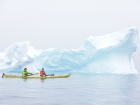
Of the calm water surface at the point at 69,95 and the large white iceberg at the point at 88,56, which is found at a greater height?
the large white iceberg at the point at 88,56

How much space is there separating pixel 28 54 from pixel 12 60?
3073 millimetres

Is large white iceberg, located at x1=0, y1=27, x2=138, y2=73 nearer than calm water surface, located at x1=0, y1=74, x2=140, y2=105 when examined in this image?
No

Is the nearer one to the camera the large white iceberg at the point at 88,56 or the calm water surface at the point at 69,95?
the calm water surface at the point at 69,95

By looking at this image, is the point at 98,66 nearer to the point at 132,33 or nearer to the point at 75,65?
the point at 75,65

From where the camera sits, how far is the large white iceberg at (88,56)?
2967 cm

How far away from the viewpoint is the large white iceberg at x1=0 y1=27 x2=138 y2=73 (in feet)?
97.3

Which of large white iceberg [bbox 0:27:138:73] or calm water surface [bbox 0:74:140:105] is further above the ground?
large white iceberg [bbox 0:27:138:73]

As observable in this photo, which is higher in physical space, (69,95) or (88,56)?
(88,56)

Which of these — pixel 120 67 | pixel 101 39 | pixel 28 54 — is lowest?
pixel 120 67

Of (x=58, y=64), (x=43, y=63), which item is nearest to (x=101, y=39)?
(x=58, y=64)

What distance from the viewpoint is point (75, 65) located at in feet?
109

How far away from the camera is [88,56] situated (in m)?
32.1

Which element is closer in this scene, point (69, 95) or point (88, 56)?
point (69, 95)

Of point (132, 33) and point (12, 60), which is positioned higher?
point (132, 33)
